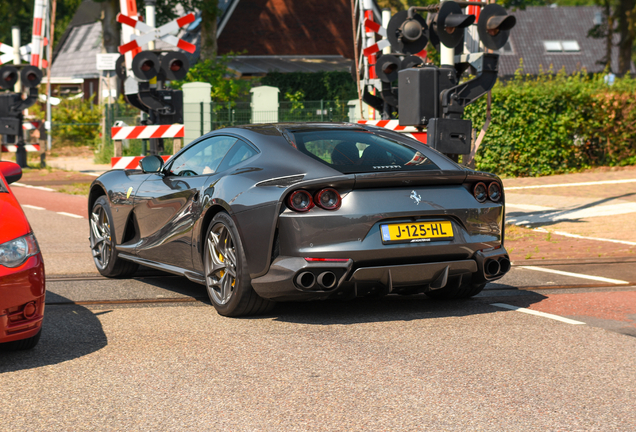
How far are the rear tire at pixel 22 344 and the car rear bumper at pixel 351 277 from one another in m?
1.41

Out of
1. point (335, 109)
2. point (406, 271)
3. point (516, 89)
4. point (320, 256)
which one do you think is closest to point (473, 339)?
point (406, 271)

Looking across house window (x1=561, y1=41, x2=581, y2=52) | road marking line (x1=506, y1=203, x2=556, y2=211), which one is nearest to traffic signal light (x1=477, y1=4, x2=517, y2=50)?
road marking line (x1=506, y1=203, x2=556, y2=211)

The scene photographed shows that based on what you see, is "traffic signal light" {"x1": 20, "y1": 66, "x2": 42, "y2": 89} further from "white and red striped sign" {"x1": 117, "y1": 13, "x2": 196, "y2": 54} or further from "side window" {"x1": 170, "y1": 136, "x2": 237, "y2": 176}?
"side window" {"x1": 170, "y1": 136, "x2": 237, "y2": 176}

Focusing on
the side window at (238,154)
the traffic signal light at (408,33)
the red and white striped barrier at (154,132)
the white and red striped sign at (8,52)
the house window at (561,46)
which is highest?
the house window at (561,46)

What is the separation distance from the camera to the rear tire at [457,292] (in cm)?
648

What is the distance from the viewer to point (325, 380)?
4.39 meters

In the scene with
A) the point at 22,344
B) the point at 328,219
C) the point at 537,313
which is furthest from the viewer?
the point at 537,313

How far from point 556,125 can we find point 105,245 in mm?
13360

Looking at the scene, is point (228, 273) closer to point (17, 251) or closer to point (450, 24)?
point (17, 251)

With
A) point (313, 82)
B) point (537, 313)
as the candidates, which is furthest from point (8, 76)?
point (537, 313)

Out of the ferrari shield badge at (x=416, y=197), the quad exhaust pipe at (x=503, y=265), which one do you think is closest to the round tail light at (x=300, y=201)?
the ferrari shield badge at (x=416, y=197)

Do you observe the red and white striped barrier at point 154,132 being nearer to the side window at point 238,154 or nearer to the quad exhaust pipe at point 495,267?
the side window at point 238,154

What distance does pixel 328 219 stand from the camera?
17.7 ft

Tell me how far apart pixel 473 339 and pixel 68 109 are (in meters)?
32.5
